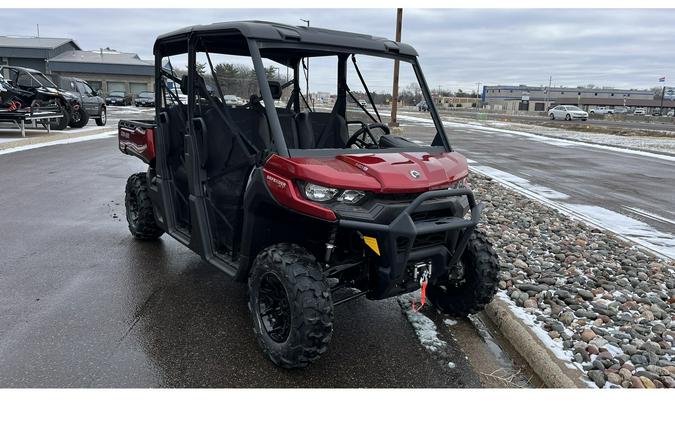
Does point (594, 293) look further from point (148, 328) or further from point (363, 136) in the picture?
point (148, 328)

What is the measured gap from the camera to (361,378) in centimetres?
324

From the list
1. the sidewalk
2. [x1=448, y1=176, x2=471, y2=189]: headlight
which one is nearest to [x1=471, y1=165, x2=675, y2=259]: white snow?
[x1=448, y1=176, x2=471, y2=189]: headlight

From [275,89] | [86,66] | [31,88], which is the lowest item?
[31,88]

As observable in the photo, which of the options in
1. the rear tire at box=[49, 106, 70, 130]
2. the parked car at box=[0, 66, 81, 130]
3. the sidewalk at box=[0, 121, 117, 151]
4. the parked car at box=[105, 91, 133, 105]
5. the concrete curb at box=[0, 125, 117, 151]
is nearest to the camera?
the concrete curb at box=[0, 125, 117, 151]

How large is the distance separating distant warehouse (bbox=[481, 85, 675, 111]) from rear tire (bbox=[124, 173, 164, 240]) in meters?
107

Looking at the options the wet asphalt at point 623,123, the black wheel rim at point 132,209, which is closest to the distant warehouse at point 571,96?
the wet asphalt at point 623,123

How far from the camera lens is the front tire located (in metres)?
3.03

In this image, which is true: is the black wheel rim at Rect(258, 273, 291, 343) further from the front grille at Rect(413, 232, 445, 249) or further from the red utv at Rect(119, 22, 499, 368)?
the front grille at Rect(413, 232, 445, 249)

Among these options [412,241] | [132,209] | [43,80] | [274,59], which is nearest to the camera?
[412,241]

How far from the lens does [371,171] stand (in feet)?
10.2

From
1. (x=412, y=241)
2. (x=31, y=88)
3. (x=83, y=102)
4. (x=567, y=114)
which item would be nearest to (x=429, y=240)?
(x=412, y=241)

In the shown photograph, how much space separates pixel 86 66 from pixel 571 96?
107734 mm

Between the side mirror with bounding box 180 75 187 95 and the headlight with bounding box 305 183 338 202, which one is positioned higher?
the side mirror with bounding box 180 75 187 95

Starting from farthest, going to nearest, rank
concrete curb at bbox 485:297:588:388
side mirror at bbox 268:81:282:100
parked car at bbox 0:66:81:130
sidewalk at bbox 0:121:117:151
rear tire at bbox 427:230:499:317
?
parked car at bbox 0:66:81:130, sidewalk at bbox 0:121:117:151, rear tire at bbox 427:230:499:317, side mirror at bbox 268:81:282:100, concrete curb at bbox 485:297:588:388
